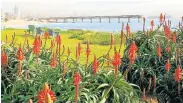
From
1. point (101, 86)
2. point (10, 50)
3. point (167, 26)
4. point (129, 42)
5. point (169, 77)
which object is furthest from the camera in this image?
point (129, 42)

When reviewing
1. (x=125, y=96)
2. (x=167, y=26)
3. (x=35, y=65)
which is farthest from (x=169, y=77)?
(x=35, y=65)

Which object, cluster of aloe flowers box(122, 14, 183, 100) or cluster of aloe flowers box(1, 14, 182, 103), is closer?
cluster of aloe flowers box(1, 14, 182, 103)

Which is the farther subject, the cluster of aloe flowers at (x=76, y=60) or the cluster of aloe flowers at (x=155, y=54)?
the cluster of aloe flowers at (x=155, y=54)

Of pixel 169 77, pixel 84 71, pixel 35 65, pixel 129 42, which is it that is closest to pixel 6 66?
pixel 35 65

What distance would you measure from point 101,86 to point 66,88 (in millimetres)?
409

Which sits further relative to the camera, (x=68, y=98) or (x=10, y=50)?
(x=10, y=50)

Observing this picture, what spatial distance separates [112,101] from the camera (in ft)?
14.0

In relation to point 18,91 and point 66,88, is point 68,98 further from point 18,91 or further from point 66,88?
point 18,91

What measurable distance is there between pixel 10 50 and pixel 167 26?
2335 millimetres

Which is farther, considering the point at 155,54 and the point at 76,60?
the point at 155,54

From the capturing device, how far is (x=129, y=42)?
21.5 feet

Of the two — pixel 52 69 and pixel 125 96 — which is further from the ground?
pixel 52 69

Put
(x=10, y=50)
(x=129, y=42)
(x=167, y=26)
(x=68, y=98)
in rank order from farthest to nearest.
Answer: (x=129, y=42)
(x=167, y=26)
(x=10, y=50)
(x=68, y=98)

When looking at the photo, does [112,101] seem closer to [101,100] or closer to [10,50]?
[101,100]
